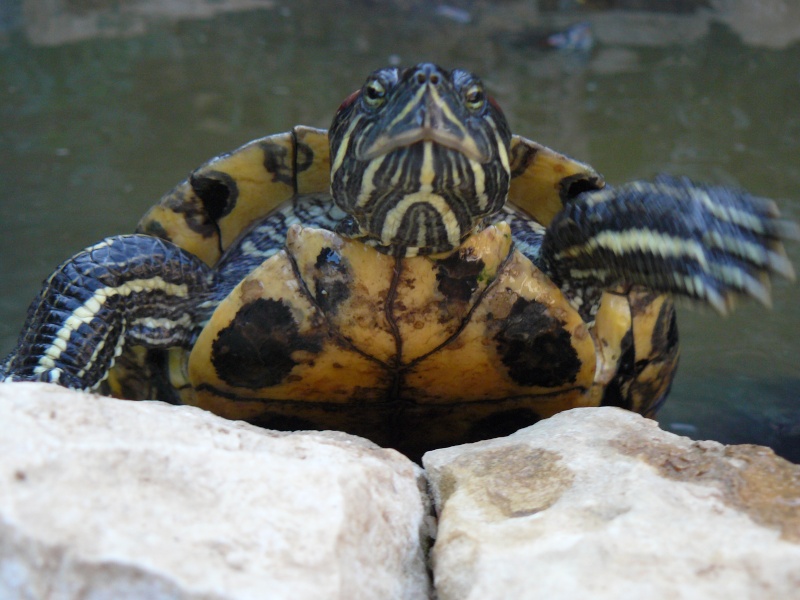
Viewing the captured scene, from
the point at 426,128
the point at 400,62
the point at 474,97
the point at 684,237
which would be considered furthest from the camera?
the point at 400,62

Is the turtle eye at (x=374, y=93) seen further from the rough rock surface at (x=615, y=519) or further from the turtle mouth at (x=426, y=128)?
the rough rock surface at (x=615, y=519)

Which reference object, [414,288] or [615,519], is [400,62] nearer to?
[414,288]

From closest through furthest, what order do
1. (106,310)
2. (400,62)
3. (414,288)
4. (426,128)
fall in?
(426,128), (414,288), (106,310), (400,62)

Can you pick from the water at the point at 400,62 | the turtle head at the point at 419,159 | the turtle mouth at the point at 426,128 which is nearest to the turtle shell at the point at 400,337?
the turtle head at the point at 419,159

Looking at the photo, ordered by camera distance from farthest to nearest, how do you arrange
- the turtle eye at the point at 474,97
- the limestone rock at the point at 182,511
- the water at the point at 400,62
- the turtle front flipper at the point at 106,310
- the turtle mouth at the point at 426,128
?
the water at the point at 400,62 → the turtle front flipper at the point at 106,310 → the turtle eye at the point at 474,97 → the turtle mouth at the point at 426,128 → the limestone rock at the point at 182,511

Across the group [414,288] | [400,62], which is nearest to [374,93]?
[414,288]

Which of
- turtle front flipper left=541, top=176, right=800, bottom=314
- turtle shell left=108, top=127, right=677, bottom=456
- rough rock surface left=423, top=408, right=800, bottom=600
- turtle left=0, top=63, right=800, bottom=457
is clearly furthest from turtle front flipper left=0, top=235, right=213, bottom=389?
turtle front flipper left=541, top=176, right=800, bottom=314
